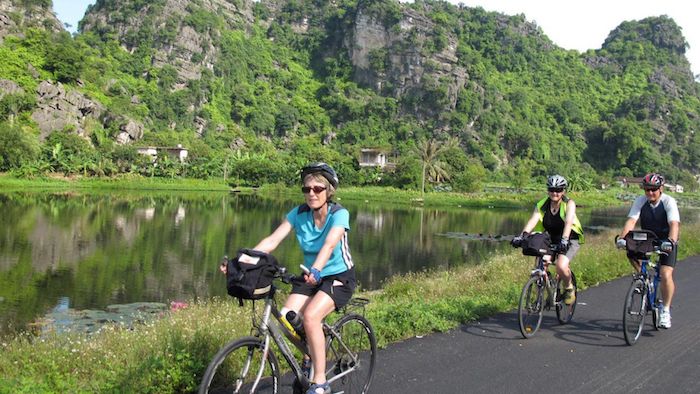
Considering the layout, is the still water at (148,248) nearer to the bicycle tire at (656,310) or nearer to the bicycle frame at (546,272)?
the bicycle frame at (546,272)

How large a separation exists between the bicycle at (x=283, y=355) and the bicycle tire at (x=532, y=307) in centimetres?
274

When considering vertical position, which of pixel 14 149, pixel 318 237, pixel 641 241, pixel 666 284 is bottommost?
pixel 666 284

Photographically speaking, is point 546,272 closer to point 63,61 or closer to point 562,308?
point 562,308

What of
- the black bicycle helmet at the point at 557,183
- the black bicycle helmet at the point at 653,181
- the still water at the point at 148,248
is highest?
the black bicycle helmet at the point at 653,181

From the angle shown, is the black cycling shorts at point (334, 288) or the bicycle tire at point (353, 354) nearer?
the black cycling shorts at point (334, 288)

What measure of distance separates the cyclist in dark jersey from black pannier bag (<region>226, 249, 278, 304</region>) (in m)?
5.25

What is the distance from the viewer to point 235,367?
457 centimetres

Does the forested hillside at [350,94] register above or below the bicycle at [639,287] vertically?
above

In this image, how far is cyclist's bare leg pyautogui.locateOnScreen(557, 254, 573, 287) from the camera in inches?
316

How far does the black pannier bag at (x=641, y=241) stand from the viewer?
7.68 meters

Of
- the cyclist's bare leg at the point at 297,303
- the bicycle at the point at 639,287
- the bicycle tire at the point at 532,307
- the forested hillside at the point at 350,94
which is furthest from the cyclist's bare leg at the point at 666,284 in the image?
the forested hillside at the point at 350,94

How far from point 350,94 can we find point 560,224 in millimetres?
164035

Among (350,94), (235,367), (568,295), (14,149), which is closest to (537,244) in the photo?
(568,295)

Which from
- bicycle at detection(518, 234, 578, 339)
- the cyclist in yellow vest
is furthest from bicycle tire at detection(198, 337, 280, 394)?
the cyclist in yellow vest
